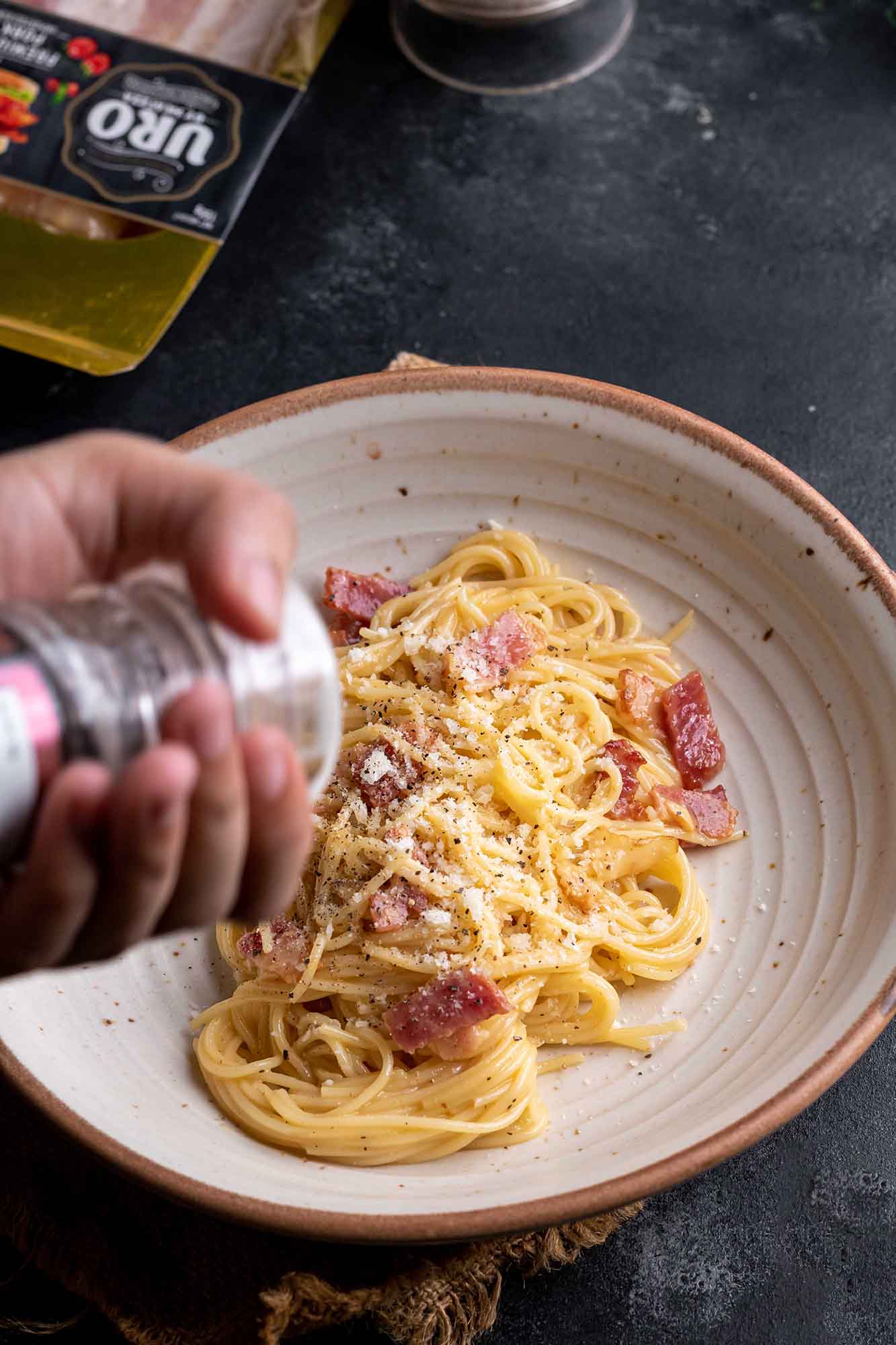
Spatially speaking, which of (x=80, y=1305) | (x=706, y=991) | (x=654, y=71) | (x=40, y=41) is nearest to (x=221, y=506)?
(x=706, y=991)

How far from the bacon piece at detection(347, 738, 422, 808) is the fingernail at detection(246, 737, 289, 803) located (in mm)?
1267

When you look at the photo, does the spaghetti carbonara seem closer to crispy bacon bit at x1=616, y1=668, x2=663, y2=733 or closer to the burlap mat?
crispy bacon bit at x1=616, y1=668, x2=663, y2=733

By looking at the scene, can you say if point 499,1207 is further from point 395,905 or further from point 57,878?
point 57,878

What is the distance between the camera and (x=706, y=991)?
3.23 m

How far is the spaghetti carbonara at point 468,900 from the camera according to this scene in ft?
9.99

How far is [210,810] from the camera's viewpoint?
1.98 m

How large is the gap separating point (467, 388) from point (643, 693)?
1.04 metres

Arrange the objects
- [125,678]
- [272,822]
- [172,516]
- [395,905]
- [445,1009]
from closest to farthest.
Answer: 1. [125,678]
2. [272,822]
3. [172,516]
4. [445,1009]
5. [395,905]

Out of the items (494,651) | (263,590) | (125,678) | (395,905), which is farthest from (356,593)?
(125,678)

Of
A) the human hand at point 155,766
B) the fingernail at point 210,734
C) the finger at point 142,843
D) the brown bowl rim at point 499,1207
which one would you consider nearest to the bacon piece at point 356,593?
→ the human hand at point 155,766

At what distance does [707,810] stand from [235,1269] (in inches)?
66.5

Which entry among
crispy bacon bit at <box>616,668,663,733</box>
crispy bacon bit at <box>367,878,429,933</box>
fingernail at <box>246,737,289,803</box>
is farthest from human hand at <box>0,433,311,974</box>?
crispy bacon bit at <box>616,668,663,733</box>

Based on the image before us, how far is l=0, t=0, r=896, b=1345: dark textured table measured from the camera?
184 inches

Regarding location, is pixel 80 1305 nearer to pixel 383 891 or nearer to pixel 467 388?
pixel 383 891
